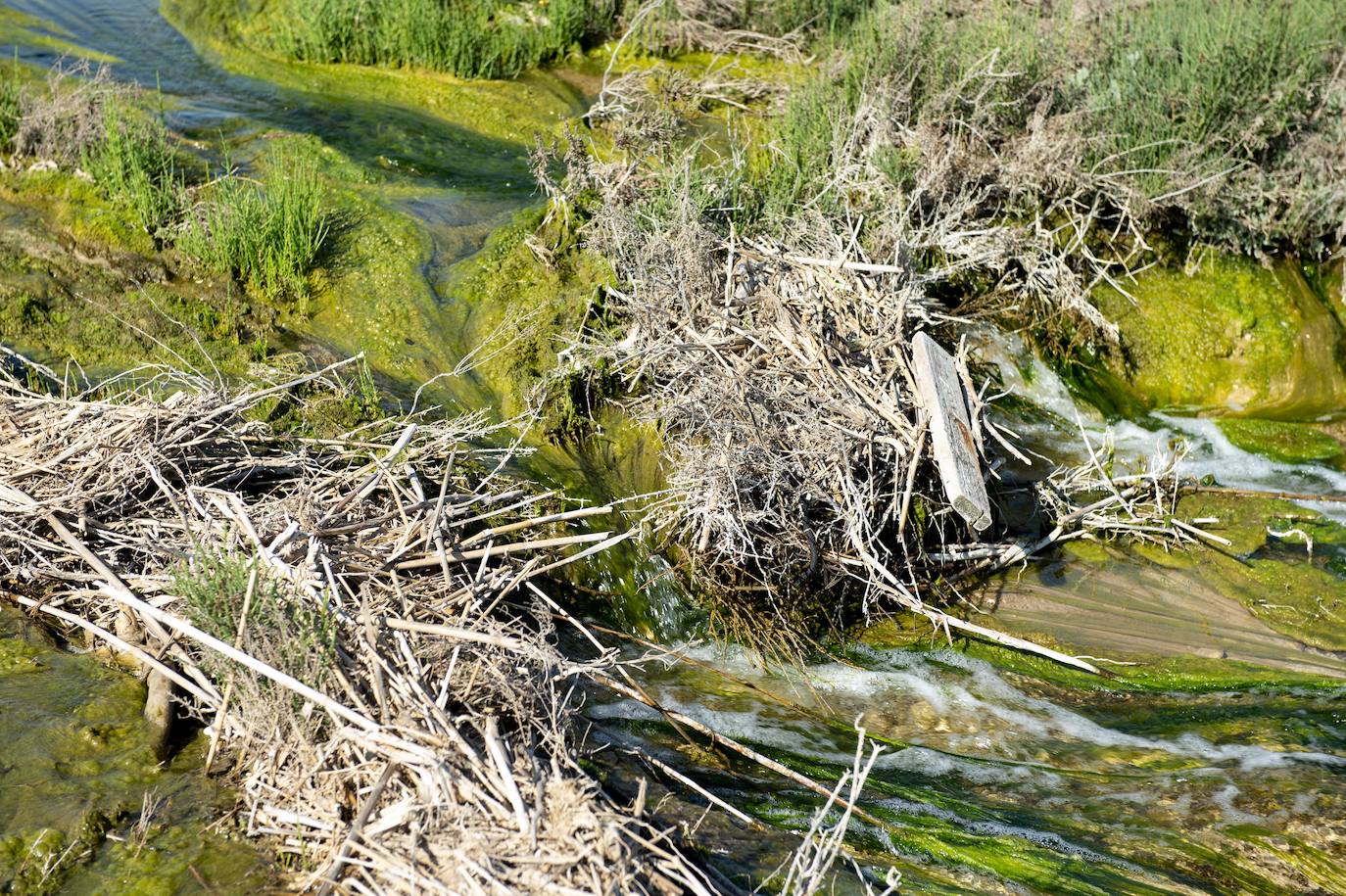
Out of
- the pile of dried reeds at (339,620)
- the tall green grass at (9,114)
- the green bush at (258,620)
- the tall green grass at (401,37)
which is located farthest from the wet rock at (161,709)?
the tall green grass at (401,37)

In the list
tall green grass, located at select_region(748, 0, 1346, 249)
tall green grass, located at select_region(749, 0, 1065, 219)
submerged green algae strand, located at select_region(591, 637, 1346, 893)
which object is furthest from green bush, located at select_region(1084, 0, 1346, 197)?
submerged green algae strand, located at select_region(591, 637, 1346, 893)

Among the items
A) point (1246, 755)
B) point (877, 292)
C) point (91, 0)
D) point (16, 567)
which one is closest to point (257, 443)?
point (16, 567)

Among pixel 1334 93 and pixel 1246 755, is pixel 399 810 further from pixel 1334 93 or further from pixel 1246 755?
pixel 1334 93

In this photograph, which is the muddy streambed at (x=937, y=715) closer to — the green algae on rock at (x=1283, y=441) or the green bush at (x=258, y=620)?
the green algae on rock at (x=1283, y=441)

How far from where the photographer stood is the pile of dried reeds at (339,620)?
274 cm

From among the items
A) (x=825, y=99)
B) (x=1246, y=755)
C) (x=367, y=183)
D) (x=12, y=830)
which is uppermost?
(x=825, y=99)

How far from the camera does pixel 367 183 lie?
20.7ft

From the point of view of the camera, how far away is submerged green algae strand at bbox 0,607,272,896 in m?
2.73

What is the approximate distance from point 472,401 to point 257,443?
3.31 feet

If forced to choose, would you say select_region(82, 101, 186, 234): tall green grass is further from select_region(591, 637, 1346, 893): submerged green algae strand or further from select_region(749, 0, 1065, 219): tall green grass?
select_region(591, 637, 1346, 893): submerged green algae strand

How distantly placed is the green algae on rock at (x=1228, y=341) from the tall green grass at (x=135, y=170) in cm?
522

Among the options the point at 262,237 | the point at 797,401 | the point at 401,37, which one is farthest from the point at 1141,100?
the point at 262,237

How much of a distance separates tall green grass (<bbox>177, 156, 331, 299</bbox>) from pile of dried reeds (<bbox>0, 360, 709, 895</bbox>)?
0.99m

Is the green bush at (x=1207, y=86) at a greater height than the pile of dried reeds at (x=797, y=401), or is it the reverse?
the green bush at (x=1207, y=86)
